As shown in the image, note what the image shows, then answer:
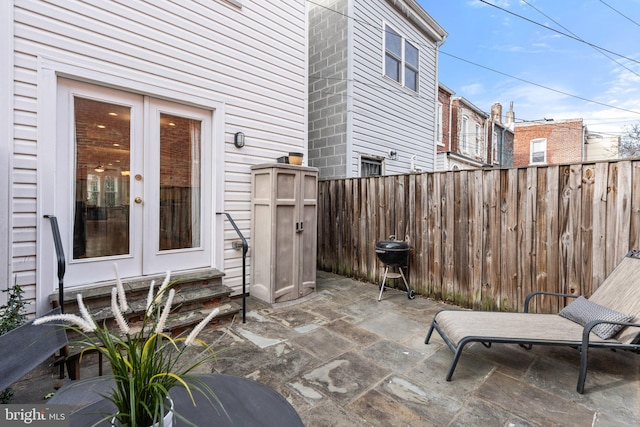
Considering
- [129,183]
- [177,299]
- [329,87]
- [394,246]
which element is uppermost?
[329,87]

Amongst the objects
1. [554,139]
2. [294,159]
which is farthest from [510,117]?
[294,159]

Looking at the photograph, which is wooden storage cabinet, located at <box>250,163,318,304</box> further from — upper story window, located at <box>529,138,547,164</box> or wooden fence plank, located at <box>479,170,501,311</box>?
upper story window, located at <box>529,138,547,164</box>

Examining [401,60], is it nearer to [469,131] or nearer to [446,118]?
[446,118]

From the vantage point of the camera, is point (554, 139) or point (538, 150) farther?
point (538, 150)

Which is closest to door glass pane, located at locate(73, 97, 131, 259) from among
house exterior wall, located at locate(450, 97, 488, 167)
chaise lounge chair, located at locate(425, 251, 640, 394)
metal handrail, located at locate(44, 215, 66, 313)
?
metal handrail, located at locate(44, 215, 66, 313)

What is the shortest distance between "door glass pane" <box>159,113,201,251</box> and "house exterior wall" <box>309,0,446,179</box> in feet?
10.9

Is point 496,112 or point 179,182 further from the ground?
point 496,112

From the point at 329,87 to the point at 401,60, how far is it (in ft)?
7.60

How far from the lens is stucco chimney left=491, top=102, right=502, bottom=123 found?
15.9 metres

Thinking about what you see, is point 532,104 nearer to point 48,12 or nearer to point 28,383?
point 48,12

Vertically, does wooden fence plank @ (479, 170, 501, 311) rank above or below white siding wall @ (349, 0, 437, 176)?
below

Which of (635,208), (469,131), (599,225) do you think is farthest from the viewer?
(469,131)

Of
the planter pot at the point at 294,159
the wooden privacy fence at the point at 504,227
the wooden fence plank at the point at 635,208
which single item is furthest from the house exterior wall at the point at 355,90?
the wooden fence plank at the point at 635,208

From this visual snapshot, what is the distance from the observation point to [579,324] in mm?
2576
